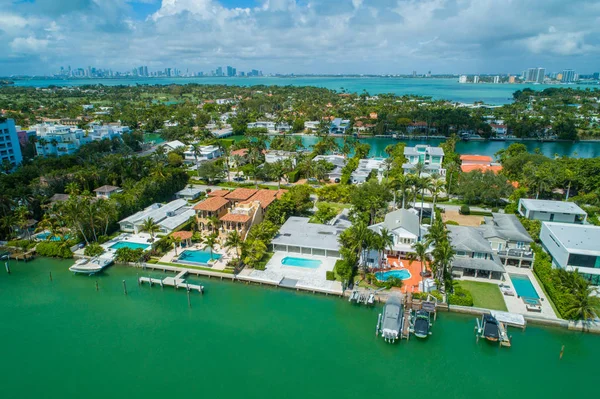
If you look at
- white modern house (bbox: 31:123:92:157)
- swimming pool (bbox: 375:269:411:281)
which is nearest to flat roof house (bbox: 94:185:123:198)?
white modern house (bbox: 31:123:92:157)

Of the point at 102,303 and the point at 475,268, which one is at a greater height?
the point at 475,268

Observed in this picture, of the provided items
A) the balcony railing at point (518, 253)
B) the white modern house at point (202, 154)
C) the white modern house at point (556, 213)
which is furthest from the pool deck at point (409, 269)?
the white modern house at point (202, 154)

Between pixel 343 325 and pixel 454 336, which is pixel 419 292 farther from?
pixel 343 325

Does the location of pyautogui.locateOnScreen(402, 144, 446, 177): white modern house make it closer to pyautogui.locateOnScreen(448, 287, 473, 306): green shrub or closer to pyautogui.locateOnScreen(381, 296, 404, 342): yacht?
pyautogui.locateOnScreen(448, 287, 473, 306): green shrub

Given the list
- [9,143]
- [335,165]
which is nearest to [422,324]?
[335,165]

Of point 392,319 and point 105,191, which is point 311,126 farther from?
point 392,319

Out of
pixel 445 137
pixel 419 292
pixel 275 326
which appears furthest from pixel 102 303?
pixel 445 137

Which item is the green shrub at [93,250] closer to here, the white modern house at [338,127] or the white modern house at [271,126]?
the white modern house at [271,126]
